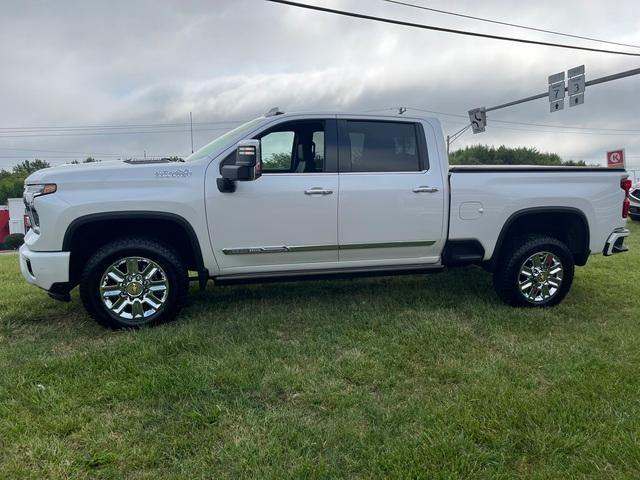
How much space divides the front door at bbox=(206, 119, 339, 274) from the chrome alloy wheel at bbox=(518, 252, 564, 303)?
194 centimetres

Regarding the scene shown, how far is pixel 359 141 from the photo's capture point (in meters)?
4.74

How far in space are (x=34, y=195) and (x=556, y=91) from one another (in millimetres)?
23007

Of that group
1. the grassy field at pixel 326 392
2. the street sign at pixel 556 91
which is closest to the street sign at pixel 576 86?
the street sign at pixel 556 91

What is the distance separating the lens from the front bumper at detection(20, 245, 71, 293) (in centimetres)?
405

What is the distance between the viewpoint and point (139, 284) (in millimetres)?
4246

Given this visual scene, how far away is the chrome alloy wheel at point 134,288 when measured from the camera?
418cm

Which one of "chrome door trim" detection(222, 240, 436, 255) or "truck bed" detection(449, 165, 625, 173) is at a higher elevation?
"truck bed" detection(449, 165, 625, 173)

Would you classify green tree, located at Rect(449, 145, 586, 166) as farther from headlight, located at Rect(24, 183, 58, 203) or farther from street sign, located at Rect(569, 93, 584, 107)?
headlight, located at Rect(24, 183, 58, 203)

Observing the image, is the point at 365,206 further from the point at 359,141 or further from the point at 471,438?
the point at 471,438

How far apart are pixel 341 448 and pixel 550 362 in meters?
1.90

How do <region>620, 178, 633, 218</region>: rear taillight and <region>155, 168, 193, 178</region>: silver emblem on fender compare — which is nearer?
<region>155, 168, 193, 178</region>: silver emblem on fender

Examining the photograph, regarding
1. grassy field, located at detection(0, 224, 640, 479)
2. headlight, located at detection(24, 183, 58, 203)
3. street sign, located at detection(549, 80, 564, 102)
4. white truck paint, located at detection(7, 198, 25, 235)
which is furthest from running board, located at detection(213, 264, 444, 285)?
white truck paint, located at detection(7, 198, 25, 235)

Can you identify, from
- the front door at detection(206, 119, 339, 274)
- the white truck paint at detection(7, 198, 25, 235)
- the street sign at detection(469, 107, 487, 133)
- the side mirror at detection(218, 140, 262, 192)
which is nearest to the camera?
the side mirror at detection(218, 140, 262, 192)

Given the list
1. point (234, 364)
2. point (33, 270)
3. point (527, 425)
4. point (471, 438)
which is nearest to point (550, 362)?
point (527, 425)
